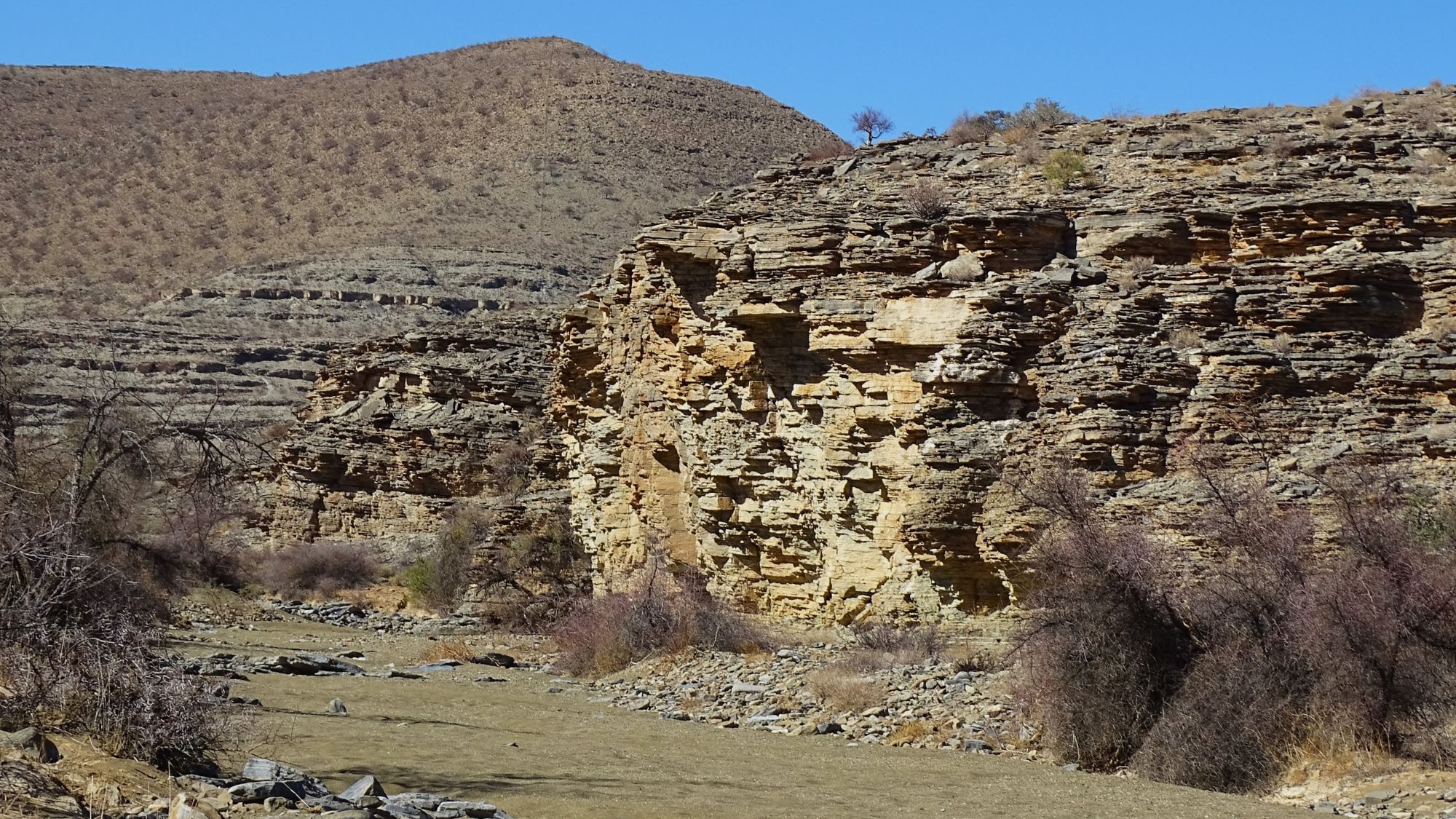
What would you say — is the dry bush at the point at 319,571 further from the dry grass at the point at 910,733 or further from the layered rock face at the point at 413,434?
the dry grass at the point at 910,733

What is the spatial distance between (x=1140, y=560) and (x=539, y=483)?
2385 centimetres

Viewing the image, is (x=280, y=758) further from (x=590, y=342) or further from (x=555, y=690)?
(x=590, y=342)

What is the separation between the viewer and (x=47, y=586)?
12328 mm

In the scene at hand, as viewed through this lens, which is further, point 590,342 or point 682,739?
point 590,342

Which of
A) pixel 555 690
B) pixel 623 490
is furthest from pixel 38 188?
pixel 555 690

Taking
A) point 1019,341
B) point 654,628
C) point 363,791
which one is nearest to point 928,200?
point 1019,341

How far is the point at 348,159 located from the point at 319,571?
55984mm

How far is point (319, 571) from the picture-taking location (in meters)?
41.3

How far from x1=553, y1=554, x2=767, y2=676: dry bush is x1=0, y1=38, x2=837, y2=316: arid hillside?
1959 inches

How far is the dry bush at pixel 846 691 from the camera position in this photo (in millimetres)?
18031

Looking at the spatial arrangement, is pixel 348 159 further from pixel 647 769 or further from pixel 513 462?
pixel 647 769

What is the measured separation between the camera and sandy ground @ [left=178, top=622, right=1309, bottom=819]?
12.5 metres

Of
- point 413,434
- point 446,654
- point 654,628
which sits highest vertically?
point 413,434

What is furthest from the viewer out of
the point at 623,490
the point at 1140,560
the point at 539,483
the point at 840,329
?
the point at 539,483
